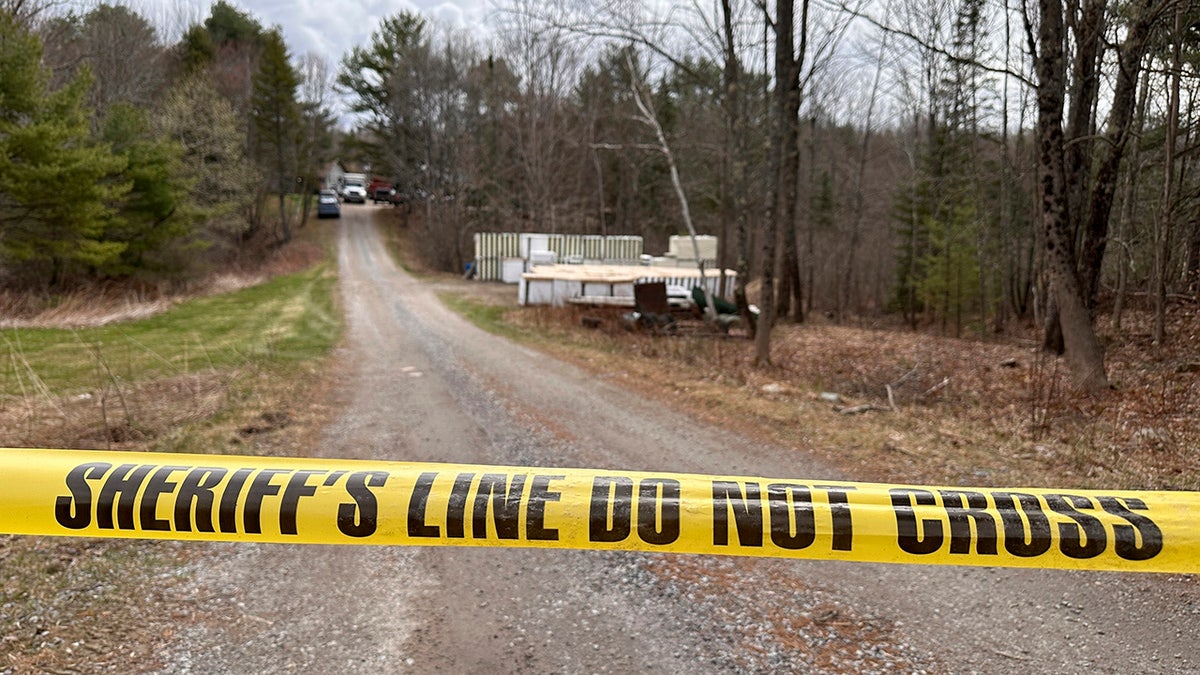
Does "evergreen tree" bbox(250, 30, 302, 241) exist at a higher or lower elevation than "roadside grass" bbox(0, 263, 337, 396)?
higher

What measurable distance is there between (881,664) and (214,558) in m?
3.99

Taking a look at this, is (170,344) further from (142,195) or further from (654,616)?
(654,616)

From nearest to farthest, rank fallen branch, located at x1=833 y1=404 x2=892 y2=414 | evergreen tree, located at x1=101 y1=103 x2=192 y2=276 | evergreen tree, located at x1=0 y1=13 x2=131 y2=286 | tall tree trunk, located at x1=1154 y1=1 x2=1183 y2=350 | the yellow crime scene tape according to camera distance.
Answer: the yellow crime scene tape < fallen branch, located at x1=833 y1=404 x2=892 y2=414 < tall tree trunk, located at x1=1154 y1=1 x2=1183 y2=350 < evergreen tree, located at x1=0 y1=13 x2=131 y2=286 < evergreen tree, located at x1=101 y1=103 x2=192 y2=276

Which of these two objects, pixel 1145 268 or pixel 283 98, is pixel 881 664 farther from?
pixel 283 98

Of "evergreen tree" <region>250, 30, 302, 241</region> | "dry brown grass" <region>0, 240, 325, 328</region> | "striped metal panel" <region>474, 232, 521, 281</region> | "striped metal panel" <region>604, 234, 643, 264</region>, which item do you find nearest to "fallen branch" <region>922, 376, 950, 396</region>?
"dry brown grass" <region>0, 240, 325, 328</region>

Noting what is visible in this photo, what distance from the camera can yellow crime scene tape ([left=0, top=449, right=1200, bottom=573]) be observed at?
7.70 feet

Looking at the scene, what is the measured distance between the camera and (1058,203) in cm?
933

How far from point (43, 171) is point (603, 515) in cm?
2126

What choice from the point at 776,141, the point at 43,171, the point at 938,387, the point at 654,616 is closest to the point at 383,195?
the point at 43,171

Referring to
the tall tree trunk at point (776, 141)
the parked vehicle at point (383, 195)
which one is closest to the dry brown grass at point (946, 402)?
the tall tree trunk at point (776, 141)

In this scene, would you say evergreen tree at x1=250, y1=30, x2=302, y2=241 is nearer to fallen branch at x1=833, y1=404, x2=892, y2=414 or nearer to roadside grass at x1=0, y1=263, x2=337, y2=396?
roadside grass at x1=0, y1=263, x2=337, y2=396

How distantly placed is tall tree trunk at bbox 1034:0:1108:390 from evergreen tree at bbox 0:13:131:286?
21527mm

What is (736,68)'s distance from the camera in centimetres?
1396

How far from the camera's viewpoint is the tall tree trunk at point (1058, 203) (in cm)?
912
